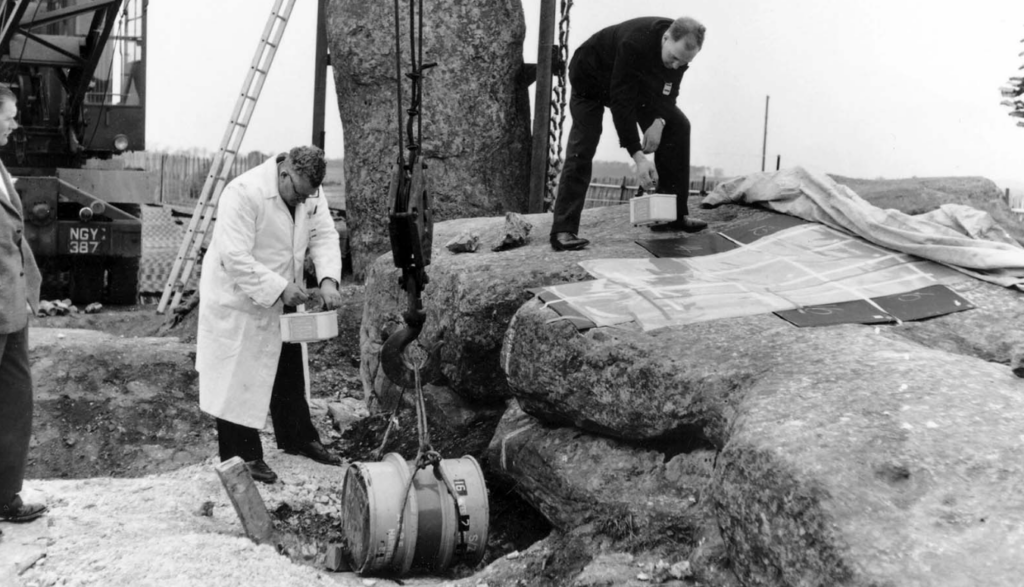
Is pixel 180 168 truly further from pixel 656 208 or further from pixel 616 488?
pixel 616 488

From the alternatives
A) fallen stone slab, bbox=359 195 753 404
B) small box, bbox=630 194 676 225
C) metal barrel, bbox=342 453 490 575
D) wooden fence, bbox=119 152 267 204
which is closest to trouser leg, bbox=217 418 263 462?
fallen stone slab, bbox=359 195 753 404

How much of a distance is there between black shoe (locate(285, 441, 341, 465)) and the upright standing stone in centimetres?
322

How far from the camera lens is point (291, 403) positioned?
18.5ft

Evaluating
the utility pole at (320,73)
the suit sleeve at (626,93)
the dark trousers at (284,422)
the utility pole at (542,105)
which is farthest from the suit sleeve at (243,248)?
the utility pole at (320,73)

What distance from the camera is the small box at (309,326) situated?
15.9 feet

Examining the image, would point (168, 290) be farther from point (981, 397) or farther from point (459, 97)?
point (981, 397)

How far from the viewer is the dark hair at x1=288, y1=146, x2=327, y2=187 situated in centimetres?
512

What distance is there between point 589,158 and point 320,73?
4.30m

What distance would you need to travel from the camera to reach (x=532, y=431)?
502 centimetres

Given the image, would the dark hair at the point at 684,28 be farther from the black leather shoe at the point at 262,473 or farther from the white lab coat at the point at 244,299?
the black leather shoe at the point at 262,473

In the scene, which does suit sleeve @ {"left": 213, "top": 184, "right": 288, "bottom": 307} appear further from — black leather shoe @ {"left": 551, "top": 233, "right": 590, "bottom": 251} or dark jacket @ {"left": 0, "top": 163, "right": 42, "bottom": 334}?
black leather shoe @ {"left": 551, "top": 233, "right": 590, "bottom": 251}

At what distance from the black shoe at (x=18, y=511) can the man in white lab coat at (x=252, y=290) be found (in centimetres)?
105

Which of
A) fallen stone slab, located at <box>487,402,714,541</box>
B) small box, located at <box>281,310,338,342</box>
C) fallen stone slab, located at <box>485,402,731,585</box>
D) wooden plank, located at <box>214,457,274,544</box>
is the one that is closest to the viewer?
fallen stone slab, located at <box>485,402,731,585</box>

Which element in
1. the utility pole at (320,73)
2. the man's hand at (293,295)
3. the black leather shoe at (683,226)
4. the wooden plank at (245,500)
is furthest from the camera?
the utility pole at (320,73)
